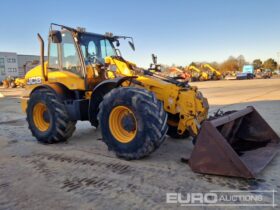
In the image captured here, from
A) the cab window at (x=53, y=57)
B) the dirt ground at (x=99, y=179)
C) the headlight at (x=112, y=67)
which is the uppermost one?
the cab window at (x=53, y=57)

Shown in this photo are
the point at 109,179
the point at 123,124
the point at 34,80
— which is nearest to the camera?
the point at 109,179

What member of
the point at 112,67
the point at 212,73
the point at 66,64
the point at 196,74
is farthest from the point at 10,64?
the point at 112,67

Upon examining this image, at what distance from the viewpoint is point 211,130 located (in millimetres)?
4027

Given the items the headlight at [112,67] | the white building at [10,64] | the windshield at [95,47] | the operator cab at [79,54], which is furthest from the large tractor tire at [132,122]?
the white building at [10,64]

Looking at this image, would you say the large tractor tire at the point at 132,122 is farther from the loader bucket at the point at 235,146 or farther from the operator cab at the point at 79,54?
the operator cab at the point at 79,54

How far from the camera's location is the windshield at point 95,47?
20.1 feet

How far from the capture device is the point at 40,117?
6.66m

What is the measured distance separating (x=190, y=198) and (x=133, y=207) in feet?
2.30

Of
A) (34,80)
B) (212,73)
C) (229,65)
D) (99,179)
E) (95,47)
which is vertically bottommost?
(99,179)

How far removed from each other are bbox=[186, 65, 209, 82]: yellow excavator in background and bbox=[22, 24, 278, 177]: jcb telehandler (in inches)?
1365

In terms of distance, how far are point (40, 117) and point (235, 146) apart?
4336mm

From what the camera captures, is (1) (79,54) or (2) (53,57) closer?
(1) (79,54)

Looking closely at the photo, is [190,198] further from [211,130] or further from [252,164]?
[252,164]

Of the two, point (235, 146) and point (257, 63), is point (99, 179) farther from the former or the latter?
point (257, 63)
